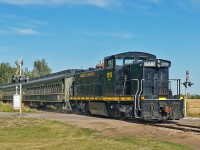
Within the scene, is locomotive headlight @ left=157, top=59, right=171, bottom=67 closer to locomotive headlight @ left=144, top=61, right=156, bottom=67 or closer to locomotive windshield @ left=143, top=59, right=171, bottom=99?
locomotive windshield @ left=143, top=59, right=171, bottom=99

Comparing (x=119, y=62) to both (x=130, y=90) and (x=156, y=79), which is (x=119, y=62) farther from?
(x=156, y=79)

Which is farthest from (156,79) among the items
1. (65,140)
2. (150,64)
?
(65,140)

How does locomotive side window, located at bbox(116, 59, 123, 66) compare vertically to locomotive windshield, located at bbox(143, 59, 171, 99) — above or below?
above

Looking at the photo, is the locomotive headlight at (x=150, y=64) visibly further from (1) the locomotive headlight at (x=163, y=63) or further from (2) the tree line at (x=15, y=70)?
(2) the tree line at (x=15, y=70)

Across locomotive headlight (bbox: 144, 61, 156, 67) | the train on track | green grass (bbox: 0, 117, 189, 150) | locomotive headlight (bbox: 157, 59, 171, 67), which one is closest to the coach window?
the train on track

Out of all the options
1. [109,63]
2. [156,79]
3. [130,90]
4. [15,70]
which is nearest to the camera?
[156,79]

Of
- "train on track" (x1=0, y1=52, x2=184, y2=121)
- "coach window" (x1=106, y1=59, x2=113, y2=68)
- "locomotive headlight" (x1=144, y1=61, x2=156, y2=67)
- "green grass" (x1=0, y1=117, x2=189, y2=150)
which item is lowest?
"green grass" (x1=0, y1=117, x2=189, y2=150)

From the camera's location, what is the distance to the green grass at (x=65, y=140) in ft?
41.8

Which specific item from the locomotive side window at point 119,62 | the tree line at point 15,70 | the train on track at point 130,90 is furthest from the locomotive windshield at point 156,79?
the tree line at point 15,70

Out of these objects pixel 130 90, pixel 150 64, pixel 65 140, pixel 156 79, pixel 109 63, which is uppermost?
pixel 109 63

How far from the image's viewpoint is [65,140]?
574 inches

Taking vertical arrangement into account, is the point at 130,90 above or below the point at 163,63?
below

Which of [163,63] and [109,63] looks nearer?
[163,63]

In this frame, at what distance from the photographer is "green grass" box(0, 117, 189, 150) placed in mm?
12734
